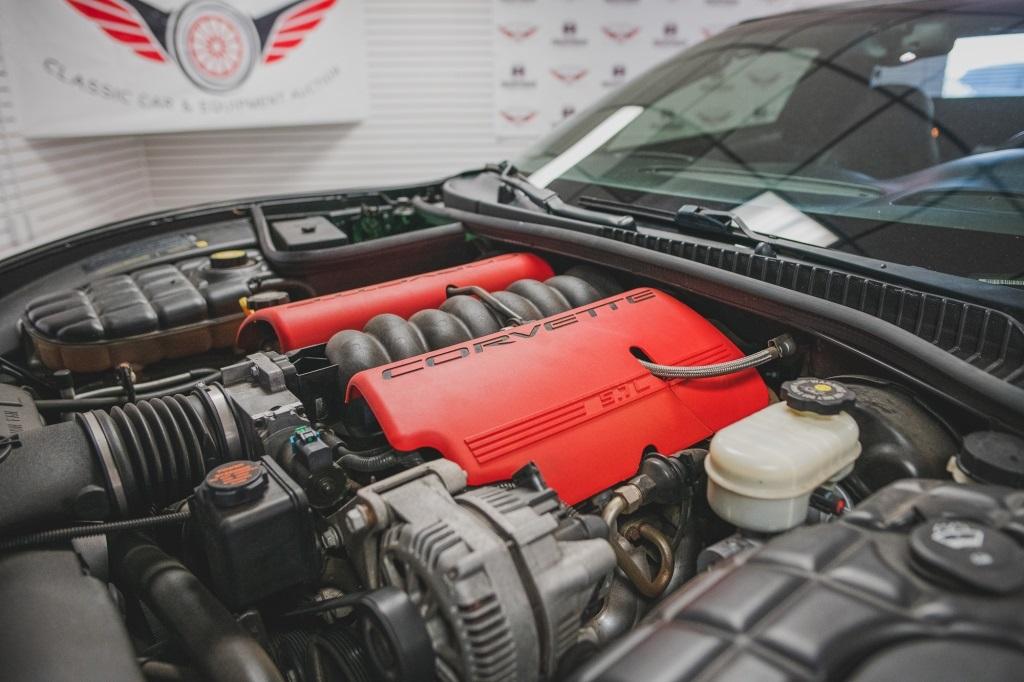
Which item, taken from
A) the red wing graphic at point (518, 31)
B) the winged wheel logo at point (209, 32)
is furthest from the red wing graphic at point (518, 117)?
the winged wheel logo at point (209, 32)

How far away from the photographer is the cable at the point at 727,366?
132 centimetres

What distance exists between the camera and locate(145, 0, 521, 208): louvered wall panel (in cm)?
515

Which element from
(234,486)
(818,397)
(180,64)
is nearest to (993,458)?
(818,397)

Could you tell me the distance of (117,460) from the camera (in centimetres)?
113

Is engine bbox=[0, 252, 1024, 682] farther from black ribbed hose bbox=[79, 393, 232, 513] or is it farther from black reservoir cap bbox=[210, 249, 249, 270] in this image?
black reservoir cap bbox=[210, 249, 249, 270]

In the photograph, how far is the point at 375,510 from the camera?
97cm

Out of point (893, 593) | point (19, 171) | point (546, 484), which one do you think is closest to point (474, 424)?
point (546, 484)

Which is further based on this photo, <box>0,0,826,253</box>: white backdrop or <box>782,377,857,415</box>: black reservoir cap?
<box>0,0,826,253</box>: white backdrop

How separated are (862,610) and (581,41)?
516cm

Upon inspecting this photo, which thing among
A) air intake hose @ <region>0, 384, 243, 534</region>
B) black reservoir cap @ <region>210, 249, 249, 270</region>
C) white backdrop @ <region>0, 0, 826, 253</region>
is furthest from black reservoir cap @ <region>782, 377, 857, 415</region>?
white backdrop @ <region>0, 0, 826, 253</region>

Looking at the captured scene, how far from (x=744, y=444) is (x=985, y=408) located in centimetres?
34

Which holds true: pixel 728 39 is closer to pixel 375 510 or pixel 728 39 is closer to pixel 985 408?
pixel 985 408

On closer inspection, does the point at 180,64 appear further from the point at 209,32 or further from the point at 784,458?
the point at 784,458

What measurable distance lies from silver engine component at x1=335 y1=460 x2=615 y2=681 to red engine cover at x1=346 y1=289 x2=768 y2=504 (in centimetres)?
12
